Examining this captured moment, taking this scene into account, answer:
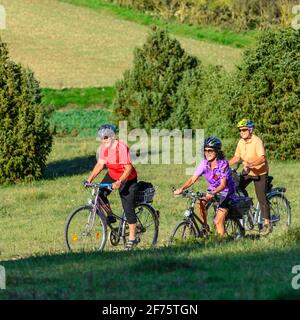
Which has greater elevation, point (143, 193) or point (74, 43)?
point (74, 43)

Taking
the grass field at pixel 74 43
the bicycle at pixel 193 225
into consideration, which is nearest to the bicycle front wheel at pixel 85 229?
the bicycle at pixel 193 225

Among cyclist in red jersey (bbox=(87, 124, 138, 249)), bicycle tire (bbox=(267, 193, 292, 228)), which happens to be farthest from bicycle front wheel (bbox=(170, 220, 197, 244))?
bicycle tire (bbox=(267, 193, 292, 228))

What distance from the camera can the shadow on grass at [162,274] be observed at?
29.8ft

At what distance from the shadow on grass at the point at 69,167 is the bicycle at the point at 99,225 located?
1332cm

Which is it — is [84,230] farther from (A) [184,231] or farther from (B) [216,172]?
(B) [216,172]

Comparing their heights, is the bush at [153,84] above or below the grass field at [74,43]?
below

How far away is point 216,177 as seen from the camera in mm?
14336

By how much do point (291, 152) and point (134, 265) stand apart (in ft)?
69.7

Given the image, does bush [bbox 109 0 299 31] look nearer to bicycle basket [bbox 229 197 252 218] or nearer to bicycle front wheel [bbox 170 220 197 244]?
bicycle basket [bbox 229 197 252 218]

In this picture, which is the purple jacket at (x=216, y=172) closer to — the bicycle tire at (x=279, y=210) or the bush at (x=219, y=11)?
the bicycle tire at (x=279, y=210)

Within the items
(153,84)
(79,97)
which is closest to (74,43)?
(79,97)

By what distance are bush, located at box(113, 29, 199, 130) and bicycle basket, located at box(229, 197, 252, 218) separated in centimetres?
2693

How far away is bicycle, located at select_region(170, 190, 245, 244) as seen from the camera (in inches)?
558

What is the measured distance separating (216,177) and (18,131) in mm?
14298
